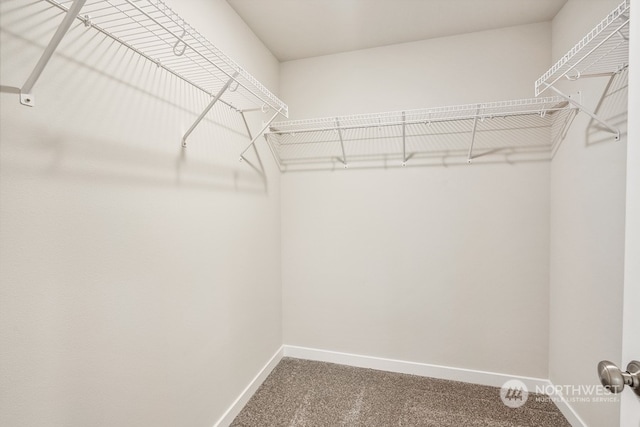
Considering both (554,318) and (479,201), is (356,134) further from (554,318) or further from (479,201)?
(554,318)

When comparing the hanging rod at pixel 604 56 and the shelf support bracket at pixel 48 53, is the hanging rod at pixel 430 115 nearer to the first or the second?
the hanging rod at pixel 604 56

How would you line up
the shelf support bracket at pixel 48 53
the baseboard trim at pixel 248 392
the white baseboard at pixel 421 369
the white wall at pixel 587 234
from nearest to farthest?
1. the shelf support bracket at pixel 48 53
2. the white wall at pixel 587 234
3. the baseboard trim at pixel 248 392
4. the white baseboard at pixel 421 369

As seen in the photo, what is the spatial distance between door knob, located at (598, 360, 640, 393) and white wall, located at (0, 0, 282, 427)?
1388mm

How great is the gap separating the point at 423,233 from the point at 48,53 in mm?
2132

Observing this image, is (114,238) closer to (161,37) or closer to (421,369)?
(161,37)

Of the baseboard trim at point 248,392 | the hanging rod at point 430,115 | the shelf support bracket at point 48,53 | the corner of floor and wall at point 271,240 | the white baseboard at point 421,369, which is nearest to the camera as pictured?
the shelf support bracket at point 48,53

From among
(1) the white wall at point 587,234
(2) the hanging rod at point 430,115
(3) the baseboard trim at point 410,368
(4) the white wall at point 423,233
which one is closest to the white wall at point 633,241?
(1) the white wall at point 587,234

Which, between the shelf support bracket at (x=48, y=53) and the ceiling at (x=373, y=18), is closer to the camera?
the shelf support bracket at (x=48, y=53)

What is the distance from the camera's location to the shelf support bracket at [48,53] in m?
0.73

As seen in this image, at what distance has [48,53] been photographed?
77 centimetres

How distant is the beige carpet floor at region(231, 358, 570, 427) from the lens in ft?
5.83

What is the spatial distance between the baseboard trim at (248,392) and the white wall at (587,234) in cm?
191

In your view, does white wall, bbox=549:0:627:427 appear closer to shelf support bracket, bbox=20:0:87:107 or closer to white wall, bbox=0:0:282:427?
white wall, bbox=0:0:282:427

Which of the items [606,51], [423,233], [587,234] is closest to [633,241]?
[587,234]
